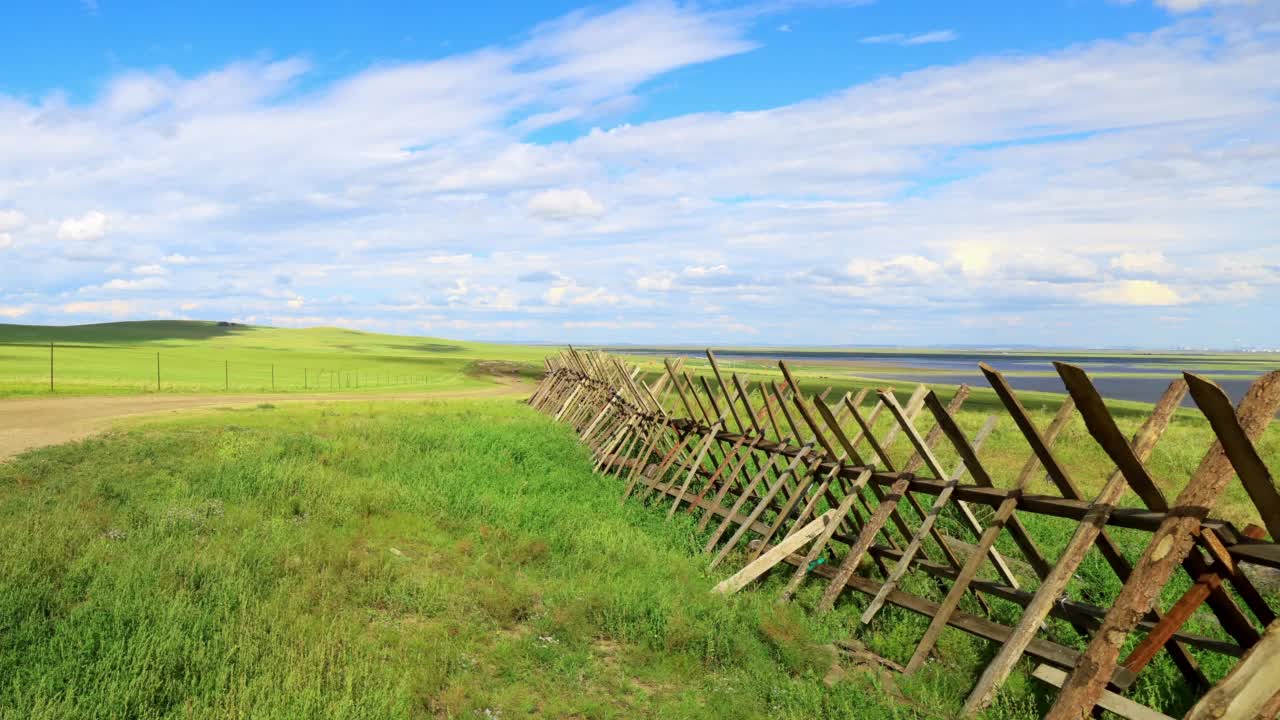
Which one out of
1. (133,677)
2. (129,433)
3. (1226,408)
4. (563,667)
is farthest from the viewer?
(129,433)

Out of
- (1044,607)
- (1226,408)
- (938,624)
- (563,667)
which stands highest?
(1226,408)

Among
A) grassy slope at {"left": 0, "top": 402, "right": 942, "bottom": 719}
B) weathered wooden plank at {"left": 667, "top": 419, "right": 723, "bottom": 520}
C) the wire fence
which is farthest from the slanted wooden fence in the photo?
the wire fence

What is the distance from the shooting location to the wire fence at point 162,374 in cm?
3203

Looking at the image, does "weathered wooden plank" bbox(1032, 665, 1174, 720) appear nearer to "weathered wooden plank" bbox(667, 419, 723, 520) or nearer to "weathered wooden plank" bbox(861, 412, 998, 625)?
"weathered wooden plank" bbox(861, 412, 998, 625)

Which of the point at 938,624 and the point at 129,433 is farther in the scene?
the point at 129,433

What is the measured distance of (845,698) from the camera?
5277 millimetres

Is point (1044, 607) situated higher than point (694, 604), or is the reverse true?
point (1044, 607)

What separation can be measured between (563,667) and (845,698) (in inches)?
81.9

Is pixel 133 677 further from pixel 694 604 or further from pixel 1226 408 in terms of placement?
pixel 1226 408

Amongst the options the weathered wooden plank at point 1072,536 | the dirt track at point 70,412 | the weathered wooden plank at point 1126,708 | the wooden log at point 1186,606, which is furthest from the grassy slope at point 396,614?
the dirt track at point 70,412

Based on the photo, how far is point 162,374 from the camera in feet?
142

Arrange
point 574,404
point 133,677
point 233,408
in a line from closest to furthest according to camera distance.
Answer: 1. point 133,677
2. point 574,404
3. point 233,408

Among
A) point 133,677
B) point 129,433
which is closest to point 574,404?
point 129,433

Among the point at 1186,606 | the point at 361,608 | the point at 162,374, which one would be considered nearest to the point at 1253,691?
the point at 1186,606
